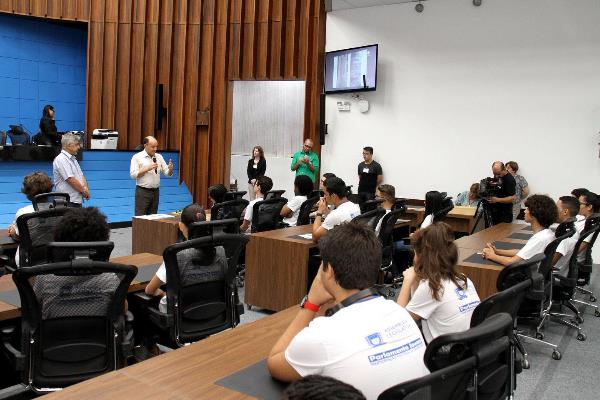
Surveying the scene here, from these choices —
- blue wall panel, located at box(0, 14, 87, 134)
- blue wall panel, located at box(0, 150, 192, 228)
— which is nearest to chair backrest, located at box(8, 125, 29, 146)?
blue wall panel, located at box(0, 150, 192, 228)

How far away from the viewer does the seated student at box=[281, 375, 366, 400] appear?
1.08 metres

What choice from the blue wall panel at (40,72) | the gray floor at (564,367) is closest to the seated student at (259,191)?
the gray floor at (564,367)

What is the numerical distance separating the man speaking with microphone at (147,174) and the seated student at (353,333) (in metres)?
5.92

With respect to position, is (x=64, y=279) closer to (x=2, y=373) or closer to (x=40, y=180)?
(x=2, y=373)

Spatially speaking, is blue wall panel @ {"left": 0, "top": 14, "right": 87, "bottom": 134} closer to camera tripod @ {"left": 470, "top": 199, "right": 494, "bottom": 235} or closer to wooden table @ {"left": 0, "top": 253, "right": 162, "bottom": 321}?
camera tripod @ {"left": 470, "top": 199, "right": 494, "bottom": 235}

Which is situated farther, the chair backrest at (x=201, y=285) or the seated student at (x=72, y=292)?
the chair backrest at (x=201, y=285)

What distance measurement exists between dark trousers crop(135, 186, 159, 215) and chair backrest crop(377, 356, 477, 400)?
6480 mm

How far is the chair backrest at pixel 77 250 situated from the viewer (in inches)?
110

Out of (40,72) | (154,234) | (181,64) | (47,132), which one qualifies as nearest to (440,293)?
(154,234)

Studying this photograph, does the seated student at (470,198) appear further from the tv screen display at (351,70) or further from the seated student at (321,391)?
Answer: the seated student at (321,391)

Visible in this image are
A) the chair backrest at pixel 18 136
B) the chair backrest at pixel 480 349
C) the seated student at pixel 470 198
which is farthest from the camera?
the chair backrest at pixel 18 136

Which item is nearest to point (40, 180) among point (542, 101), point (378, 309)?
point (378, 309)

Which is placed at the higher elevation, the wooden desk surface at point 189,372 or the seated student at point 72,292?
the seated student at point 72,292

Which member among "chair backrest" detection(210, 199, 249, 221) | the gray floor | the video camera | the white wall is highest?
the white wall
